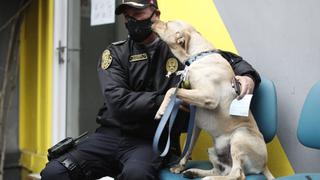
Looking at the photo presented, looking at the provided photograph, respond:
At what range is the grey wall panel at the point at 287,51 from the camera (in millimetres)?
2236

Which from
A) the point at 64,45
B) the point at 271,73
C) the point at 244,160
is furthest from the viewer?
the point at 64,45

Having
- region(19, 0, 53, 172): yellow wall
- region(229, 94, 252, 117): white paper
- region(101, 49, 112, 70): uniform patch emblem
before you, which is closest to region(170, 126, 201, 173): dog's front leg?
region(229, 94, 252, 117): white paper

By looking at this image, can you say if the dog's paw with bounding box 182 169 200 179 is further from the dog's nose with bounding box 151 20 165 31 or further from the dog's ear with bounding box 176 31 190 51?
the dog's nose with bounding box 151 20 165 31

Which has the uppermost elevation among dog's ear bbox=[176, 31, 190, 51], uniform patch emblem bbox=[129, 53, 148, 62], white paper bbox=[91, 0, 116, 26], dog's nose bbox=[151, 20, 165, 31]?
white paper bbox=[91, 0, 116, 26]

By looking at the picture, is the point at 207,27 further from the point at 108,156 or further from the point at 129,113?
the point at 108,156

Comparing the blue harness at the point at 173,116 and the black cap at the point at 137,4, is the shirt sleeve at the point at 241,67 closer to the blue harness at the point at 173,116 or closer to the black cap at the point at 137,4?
the blue harness at the point at 173,116

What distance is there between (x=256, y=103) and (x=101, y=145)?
0.90 m

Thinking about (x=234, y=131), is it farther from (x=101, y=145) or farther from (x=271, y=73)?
(x=101, y=145)

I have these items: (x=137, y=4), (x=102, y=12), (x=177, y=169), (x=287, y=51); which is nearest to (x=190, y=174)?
(x=177, y=169)

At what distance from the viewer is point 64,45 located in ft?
12.3

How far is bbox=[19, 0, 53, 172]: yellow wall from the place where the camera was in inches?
153

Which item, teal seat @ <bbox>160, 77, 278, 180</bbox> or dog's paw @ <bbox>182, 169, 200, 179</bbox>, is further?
teal seat @ <bbox>160, 77, 278, 180</bbox>

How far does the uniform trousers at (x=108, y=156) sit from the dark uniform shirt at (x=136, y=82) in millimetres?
58

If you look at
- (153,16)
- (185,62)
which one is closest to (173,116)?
(185,62)
